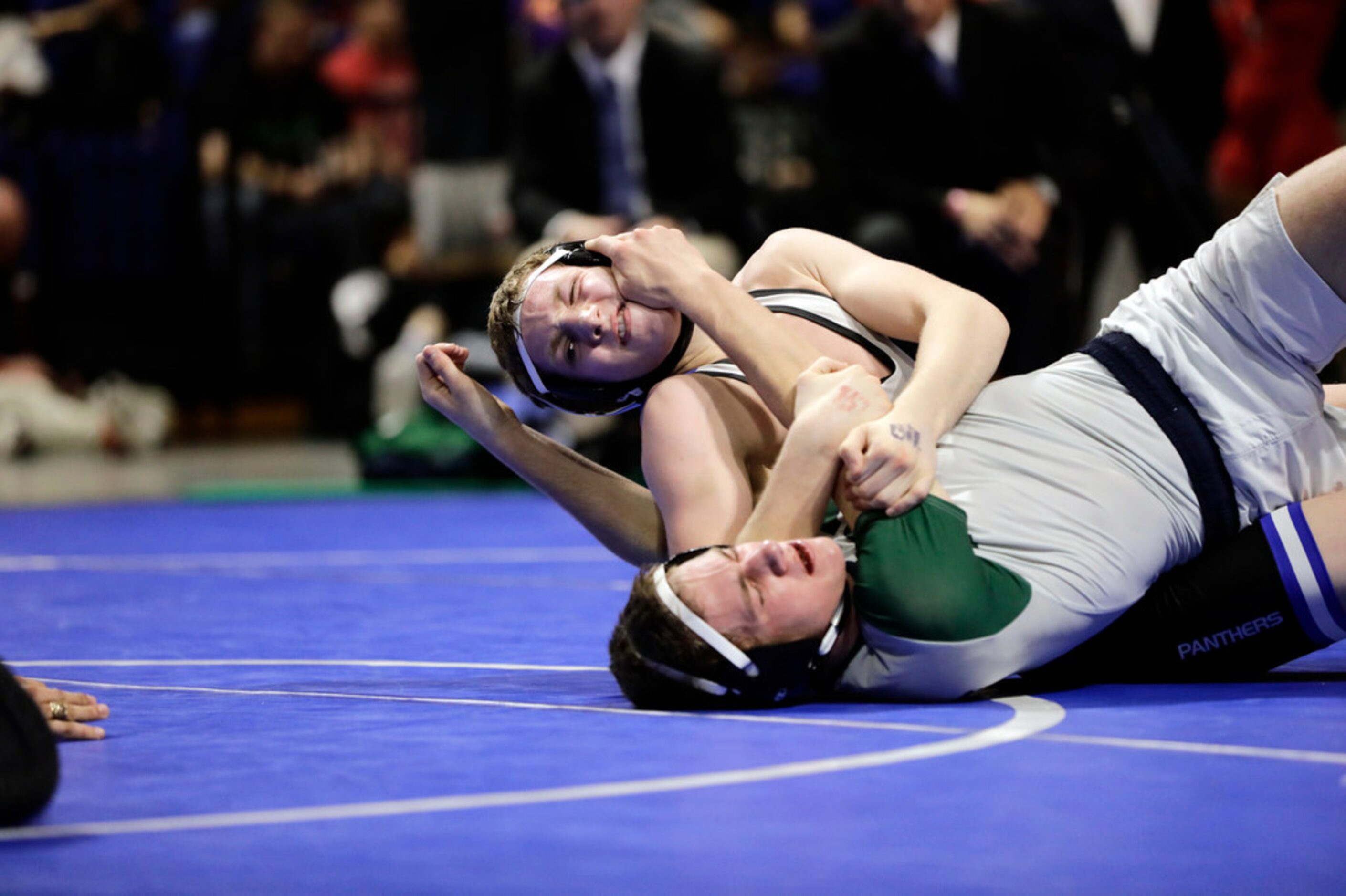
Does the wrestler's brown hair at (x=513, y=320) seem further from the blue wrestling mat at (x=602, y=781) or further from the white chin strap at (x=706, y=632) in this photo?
the white chin strap at (x=706, y=632)

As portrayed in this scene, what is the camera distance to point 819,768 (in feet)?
7.55

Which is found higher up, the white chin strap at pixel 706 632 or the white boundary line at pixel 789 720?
the white chin strap at pixel 706 632

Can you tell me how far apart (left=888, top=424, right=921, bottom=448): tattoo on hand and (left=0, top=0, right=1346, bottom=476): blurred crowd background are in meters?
3.85

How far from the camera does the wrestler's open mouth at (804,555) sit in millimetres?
2680

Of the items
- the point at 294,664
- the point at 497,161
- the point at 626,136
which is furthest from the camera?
the point at 497,161

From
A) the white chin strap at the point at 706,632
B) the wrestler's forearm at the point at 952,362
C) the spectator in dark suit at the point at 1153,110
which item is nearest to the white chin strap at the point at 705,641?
the white chin strap at the point at 706,632

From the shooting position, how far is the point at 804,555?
2.69 meters

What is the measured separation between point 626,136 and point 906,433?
17.3 ft

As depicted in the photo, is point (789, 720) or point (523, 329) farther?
point (523, 329)

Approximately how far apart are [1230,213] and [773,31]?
14.1ft

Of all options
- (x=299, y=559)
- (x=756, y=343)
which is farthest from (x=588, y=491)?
(x=299, y=559)

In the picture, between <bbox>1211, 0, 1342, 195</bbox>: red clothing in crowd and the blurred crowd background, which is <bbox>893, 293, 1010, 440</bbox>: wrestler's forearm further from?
<bbox>1211, 0, 1342, 195</bbox>: red clothing in crowd

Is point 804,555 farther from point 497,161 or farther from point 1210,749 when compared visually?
point 497,161

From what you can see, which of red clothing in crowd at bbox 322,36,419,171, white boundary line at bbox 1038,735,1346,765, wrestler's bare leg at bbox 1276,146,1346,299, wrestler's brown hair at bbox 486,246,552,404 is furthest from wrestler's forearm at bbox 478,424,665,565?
Answer: red clothing in crowd at bbox 322,36,419,171
